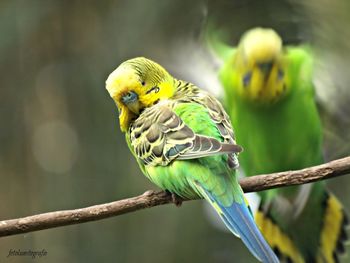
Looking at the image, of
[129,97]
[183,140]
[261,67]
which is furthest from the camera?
[261,67]

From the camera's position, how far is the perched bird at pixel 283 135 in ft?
10.0

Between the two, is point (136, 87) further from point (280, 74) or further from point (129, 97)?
point (280, 74)

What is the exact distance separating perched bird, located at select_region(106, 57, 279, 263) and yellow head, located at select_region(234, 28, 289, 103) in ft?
1.73

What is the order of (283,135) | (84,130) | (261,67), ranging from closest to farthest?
(261,67), (283,135), (84,130)

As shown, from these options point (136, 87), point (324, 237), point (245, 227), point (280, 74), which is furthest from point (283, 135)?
point (245, 227)

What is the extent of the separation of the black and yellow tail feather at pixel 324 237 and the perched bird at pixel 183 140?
2.79 feet

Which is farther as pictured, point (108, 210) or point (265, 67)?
point (265, 67)

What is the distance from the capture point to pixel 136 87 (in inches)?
94.7

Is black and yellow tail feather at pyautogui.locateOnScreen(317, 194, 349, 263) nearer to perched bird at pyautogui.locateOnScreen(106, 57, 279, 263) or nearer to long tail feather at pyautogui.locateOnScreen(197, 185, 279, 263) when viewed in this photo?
perched bird at pyautogui.locateOnScreen(106, 57, 279, 263)

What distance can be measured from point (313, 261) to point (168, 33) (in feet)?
4.74

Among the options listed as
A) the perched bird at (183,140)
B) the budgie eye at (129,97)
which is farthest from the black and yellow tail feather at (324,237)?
the budgie eye at (129,97)

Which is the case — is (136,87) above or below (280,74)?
above

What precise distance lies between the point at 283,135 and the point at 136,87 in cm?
99

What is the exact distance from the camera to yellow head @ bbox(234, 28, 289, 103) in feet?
9.88
